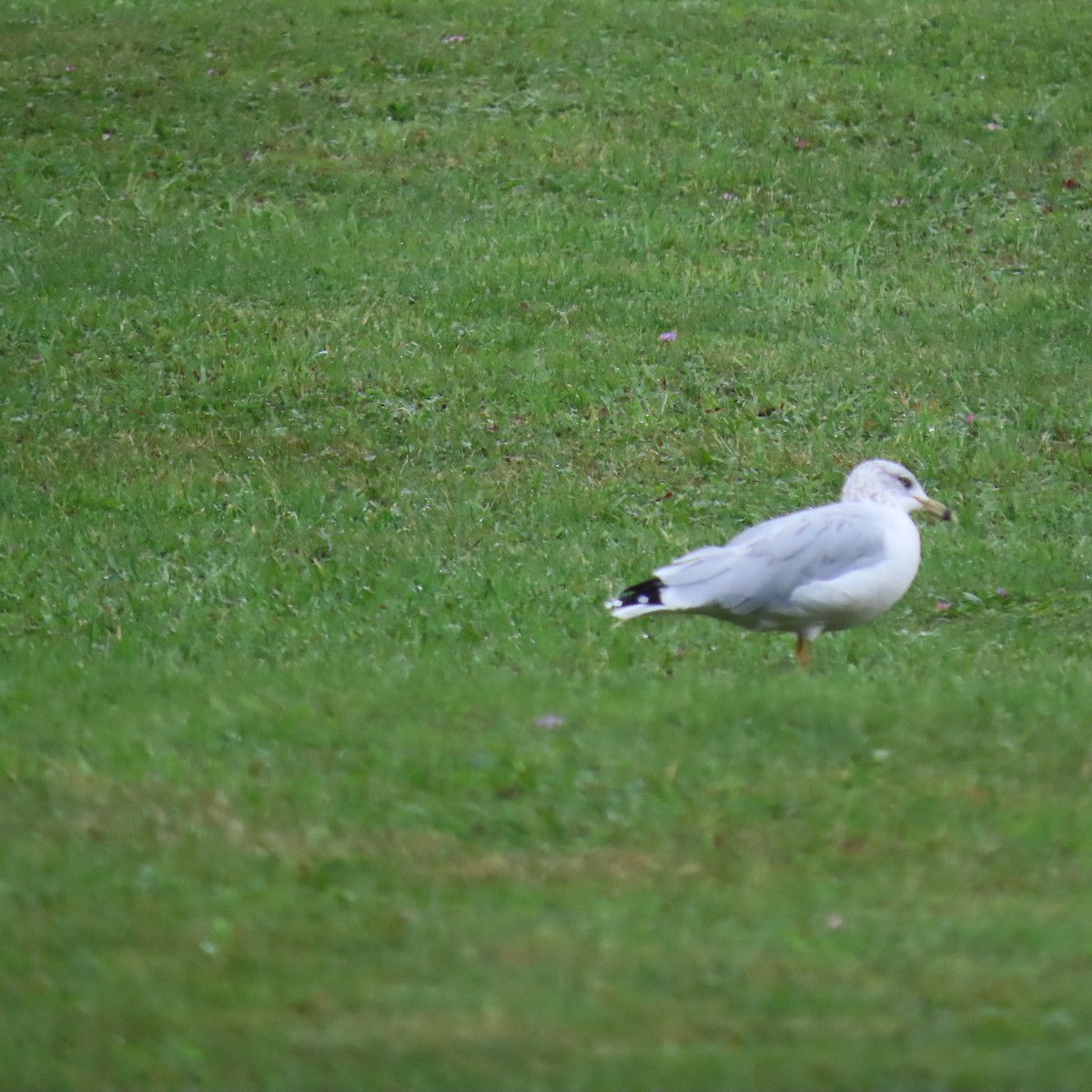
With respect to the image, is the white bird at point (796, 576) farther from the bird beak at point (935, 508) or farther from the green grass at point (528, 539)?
the bird beak at point (935, 508)

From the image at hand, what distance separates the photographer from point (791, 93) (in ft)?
75.5

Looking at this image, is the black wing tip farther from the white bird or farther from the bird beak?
the bird beak

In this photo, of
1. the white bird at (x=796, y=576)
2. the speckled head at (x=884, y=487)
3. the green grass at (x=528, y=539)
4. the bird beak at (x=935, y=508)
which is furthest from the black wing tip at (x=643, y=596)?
the bird beak at (x=935, y=508)

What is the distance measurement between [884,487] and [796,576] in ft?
3.66

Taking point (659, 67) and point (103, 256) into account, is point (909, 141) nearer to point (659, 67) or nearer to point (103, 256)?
point (659, 67)

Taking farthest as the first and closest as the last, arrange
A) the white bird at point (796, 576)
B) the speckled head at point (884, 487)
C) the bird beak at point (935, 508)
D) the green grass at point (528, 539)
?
the bird beak at point (935, 508)
the speckled head at point (884, 487)
the white bird at point (796, 576)
the green grass at point (528, 539)

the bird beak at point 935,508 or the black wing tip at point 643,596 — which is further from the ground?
the bird beak at point 935,508

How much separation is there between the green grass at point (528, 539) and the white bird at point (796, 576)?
0.36 meters

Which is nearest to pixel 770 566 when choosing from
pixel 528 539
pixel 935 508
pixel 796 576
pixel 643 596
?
pixel 796 576

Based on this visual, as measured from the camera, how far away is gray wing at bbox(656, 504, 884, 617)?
341 inches

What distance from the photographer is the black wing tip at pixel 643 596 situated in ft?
28.5

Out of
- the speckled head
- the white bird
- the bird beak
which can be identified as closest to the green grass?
the white bird

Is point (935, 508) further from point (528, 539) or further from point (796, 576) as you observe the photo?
point (528, 539)

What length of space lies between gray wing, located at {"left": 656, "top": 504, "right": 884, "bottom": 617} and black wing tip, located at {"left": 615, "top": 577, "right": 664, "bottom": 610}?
0.18 feet
